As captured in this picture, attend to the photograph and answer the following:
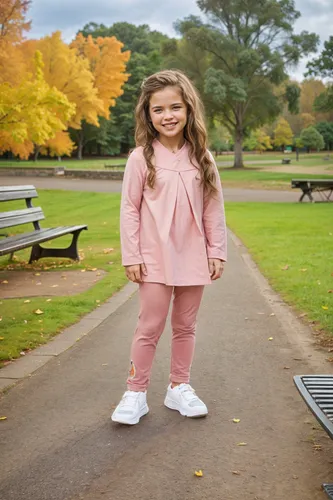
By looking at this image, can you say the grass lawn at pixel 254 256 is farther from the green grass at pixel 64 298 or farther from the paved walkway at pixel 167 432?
the paved walkway at pixel 167 432

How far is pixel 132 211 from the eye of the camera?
3316 millimetres

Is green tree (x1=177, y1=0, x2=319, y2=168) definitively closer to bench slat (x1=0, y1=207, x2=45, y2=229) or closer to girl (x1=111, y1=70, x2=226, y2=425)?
bench slat (x1=0, y1=207, x2=45, y2=229)

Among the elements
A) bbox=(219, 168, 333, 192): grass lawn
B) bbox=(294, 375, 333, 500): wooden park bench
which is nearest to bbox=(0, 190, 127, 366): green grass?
bbox=(294, 375, 333, 500): wooden park bench

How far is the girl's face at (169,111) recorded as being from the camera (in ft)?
11.0

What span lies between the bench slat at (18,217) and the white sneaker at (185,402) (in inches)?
183

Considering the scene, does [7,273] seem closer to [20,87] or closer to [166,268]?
[166,268]

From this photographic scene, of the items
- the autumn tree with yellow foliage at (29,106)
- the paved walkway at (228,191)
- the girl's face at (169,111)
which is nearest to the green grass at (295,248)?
the girl's face at (169,111)

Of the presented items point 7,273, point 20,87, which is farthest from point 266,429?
point 20,87

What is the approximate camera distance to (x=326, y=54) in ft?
117

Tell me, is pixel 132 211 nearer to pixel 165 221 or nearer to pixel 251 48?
pixel 165 221

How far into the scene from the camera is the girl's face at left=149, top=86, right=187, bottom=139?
3.34m

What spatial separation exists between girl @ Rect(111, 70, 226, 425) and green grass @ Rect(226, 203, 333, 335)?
2266mm

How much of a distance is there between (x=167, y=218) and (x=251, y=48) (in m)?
45.4

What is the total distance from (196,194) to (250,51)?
43189 mm
